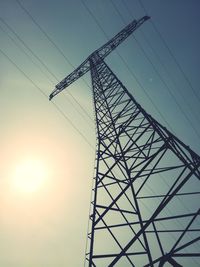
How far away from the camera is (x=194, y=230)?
17.7 feet

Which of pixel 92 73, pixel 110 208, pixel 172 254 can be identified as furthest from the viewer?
pixel 92 73

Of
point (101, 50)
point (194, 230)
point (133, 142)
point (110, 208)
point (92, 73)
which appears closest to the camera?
point (194, 230)

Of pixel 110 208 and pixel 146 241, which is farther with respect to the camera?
pixel 110 208

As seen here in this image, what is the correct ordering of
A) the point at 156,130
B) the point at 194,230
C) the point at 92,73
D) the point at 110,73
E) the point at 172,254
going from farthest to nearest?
the point at 92,73
the point at 110,73
the point at 156,130
the point at 194,230
the point at 172,254

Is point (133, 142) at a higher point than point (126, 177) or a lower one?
higher

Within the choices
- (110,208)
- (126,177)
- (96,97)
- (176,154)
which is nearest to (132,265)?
(110,208)

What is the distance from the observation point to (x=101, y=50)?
624 inches

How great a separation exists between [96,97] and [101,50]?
5.60 metres

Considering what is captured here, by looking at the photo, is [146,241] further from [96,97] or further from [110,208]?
[96,97]

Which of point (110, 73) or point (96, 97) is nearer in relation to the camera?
point (96, 97)

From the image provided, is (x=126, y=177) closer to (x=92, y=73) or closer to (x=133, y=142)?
(x=133, y=142)

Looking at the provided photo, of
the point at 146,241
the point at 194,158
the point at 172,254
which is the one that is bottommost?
the point at 172,254

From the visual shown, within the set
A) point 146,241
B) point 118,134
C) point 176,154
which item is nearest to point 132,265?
point 146,241

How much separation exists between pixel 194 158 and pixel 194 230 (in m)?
1.97
